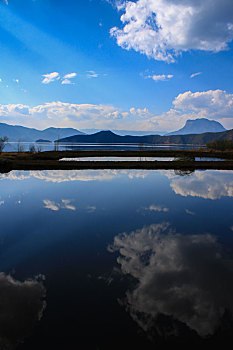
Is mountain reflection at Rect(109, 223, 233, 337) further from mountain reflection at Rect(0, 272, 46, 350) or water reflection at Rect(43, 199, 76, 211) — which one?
water reflection at Rect(43, 199, 76, 211)

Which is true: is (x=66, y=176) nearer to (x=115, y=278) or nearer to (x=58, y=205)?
(x=58, y=205)

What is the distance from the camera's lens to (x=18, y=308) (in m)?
5.89

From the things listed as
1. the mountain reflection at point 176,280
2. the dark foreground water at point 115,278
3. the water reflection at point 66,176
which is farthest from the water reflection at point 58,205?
the water reflection at point 66,176

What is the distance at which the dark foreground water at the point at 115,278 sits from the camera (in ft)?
16.8

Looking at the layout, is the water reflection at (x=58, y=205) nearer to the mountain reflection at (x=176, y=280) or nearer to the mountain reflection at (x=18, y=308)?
the mountain reflection at (x=176, y=280)

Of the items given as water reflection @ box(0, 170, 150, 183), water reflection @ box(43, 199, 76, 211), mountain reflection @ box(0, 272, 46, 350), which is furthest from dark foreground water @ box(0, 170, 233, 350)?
water reflection @ box(0, 170, 150, 183)

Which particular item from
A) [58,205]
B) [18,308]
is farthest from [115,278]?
[58,205]

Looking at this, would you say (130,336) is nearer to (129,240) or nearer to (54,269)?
(54,269)

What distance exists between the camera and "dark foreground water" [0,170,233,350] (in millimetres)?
5105

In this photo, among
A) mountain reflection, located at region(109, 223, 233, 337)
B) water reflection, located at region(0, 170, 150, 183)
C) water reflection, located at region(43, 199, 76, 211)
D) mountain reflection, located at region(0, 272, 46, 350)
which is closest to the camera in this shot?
mountain reflection, located at region(0, 272, 46, 350)

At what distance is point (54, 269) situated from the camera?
7.73 meters

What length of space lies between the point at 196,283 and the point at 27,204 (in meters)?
15.1

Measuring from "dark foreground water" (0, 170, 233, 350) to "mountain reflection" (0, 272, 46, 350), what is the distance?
30 mm

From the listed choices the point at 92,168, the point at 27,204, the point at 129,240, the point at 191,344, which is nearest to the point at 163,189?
the point at 129,240
